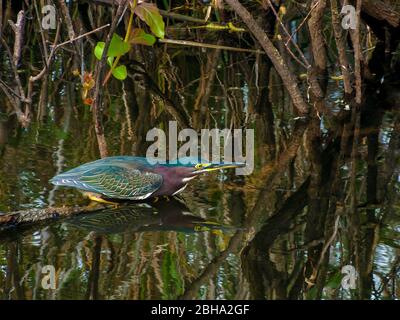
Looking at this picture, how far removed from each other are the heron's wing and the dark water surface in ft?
0.45

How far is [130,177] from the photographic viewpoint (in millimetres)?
5824

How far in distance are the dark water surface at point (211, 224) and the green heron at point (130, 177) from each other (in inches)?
4.8

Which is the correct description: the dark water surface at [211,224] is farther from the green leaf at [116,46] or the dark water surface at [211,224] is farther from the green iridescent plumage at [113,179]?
the green leaf at [116,46]

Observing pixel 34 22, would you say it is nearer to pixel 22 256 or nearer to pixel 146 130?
pixel 146 130

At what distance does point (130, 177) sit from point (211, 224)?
2.15ft

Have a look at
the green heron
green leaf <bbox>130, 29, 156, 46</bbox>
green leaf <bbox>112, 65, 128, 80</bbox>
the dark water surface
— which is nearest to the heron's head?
the green heron

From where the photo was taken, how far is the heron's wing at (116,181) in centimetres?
577

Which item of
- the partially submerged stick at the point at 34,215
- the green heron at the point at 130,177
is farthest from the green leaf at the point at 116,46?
the partially submerged stick at the point at 34,215

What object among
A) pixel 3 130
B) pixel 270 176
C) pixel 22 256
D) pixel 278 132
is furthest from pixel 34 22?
pixel 22 256

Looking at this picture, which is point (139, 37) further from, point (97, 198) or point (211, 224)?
point (211, 224)

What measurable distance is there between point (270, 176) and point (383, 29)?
3.65 m

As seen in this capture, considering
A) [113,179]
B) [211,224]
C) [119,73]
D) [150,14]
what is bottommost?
[211,224]

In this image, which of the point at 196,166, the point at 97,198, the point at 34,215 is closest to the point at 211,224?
the point at 196,166

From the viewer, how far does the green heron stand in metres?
5.78
